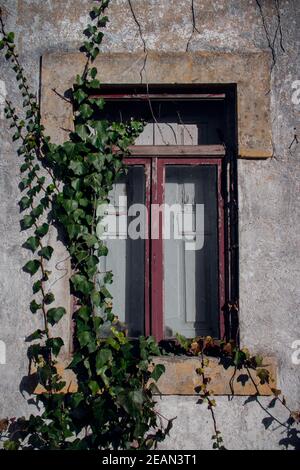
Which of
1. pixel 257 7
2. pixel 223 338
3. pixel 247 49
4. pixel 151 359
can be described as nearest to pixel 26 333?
pixel 151 359

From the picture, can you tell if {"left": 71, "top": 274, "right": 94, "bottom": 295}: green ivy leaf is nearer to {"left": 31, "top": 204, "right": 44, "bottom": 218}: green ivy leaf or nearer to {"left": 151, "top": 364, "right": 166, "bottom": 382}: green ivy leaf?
{"left": 31, "top": 204, "right": 44, "bottom": 218}: green ivy leaf

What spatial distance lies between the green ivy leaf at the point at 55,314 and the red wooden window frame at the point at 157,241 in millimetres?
596

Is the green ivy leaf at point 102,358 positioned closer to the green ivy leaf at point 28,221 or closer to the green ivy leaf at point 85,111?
the green ivy leaf at point 28,221

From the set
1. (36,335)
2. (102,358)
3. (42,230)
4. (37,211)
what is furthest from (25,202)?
(102,358)

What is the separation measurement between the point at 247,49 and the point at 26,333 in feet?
→ 8.29

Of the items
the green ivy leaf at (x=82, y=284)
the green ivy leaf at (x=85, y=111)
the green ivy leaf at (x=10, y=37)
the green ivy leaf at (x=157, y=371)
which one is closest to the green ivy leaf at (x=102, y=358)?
the green ivy leaf at (x=157, y=371)

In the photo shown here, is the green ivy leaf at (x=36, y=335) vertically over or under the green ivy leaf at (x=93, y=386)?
over

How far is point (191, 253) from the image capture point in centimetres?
355

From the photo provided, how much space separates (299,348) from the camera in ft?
10.4

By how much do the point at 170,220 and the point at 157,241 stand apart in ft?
0.72

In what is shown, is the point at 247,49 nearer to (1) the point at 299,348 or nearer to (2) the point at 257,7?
(2) the point at 257,7

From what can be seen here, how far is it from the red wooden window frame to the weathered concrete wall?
193mm

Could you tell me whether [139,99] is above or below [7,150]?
above

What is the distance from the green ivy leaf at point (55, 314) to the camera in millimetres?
3164
